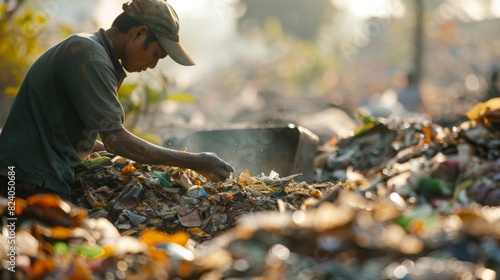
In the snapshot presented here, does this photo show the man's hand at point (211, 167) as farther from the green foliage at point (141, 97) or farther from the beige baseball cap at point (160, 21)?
the green foliage at point (141, 97)

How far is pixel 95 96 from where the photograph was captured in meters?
4.02

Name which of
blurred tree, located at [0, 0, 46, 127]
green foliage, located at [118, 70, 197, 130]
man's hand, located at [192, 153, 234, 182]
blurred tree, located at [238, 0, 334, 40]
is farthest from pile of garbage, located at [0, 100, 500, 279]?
blurred tree, located at [238, 0, 334, 40]

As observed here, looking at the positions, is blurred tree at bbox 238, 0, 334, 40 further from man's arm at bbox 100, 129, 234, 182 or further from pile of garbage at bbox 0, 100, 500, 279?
man's arm at bbox 100, 129, 234, 182

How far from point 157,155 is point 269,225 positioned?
5.16ft

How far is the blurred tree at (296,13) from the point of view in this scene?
184 ft

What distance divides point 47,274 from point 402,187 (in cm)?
187

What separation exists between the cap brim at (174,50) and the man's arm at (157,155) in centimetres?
54

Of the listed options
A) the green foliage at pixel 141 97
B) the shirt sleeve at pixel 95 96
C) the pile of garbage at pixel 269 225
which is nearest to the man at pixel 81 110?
the shirt sleeve at pixel 95 96

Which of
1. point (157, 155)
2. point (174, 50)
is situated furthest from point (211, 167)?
point (174, 50)

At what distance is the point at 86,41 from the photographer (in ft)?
13.6

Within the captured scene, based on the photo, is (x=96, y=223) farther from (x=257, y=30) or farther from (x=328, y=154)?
(x=257, y=30)

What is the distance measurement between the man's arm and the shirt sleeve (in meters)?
0.06

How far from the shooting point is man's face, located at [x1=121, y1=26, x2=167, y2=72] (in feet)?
14.2

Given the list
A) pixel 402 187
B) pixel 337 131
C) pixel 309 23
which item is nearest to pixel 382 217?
pixel 402 187
